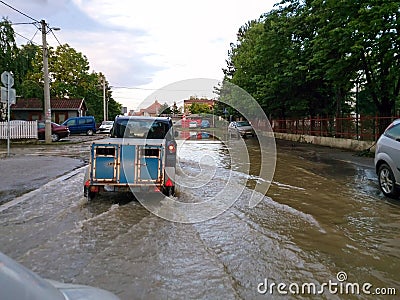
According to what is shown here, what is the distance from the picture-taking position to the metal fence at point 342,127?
18875mm

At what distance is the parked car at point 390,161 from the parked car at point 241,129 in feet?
79.3

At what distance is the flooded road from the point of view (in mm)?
3785

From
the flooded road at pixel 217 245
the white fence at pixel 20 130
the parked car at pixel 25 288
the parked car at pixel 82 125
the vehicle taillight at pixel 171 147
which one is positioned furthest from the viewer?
the parked car at pixel 82 125

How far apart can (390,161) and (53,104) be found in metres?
50.3

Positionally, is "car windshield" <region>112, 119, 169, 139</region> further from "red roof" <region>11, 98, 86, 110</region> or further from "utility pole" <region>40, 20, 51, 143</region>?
"red roof" <region>11, 98, 86, 110</region>

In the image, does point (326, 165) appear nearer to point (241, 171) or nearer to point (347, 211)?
point (241, 171)

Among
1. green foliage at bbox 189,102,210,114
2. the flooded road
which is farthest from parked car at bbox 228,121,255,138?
the flooded road

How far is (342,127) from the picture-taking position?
22.5 metres

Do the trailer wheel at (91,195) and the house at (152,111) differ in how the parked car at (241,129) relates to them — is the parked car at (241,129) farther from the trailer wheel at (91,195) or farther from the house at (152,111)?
the trailer wheel at (91,195)

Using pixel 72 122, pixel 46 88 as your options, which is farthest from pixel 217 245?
pixel 72 122

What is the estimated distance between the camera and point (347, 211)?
6855mm

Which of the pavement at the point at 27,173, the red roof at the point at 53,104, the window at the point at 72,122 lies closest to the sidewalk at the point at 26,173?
the pavement at the point at 27,173

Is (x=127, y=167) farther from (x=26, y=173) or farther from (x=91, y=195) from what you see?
(x=26, y=173)

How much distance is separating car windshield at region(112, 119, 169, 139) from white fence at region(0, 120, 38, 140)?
1955 centimetres
